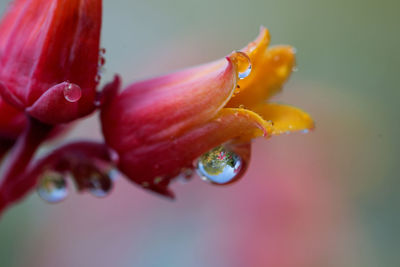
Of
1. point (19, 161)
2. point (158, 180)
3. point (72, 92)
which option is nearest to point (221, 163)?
point (158, 180)

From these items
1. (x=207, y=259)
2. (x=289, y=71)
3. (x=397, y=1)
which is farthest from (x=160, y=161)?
(x=397, y=1)

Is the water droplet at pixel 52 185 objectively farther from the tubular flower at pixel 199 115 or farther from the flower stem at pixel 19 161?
the tubular flower at pixel 199 115

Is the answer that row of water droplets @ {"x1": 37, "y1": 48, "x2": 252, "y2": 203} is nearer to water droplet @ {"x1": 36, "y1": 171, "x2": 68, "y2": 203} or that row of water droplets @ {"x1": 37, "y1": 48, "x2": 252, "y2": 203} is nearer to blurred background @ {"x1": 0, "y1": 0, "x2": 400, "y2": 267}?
water droplet @ {"x1": 36, "y1": 171, "x2": 68, "y2": 203}

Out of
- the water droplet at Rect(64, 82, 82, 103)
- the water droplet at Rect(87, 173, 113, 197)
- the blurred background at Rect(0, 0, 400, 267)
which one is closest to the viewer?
the water droplet at Rect(64, 82, 82, 103)

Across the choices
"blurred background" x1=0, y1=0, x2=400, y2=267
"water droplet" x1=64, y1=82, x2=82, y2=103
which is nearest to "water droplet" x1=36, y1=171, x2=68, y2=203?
"water droplet" x1=64, y1=82, x2=82, y2=103

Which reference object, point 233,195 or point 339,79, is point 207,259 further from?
point 339,79
